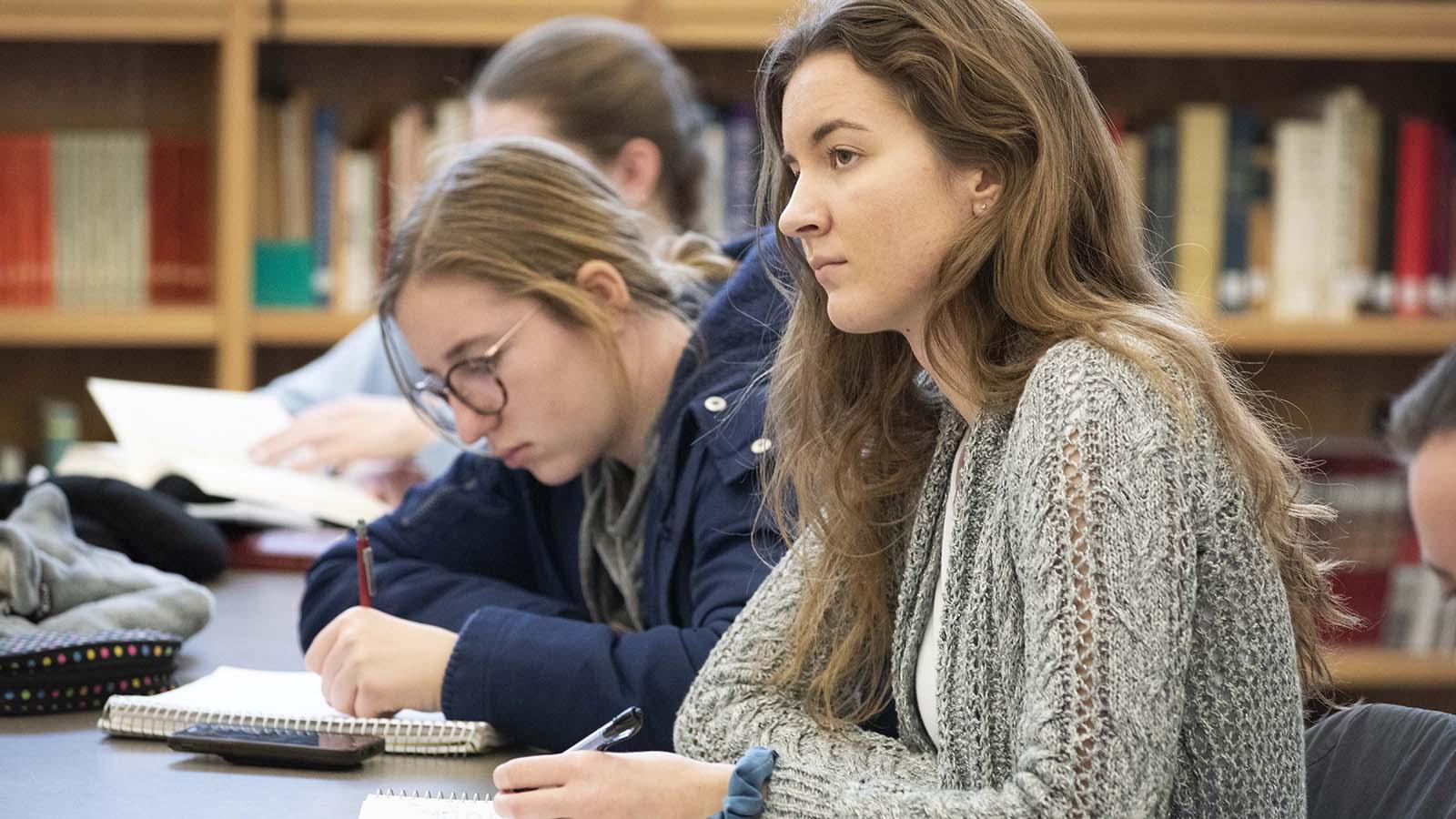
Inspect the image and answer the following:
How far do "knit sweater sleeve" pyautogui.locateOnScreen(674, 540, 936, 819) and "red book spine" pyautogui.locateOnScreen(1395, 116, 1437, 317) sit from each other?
6.72 feet

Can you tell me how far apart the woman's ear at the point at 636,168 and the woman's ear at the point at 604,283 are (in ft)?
2.25

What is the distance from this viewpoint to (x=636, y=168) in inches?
85.3

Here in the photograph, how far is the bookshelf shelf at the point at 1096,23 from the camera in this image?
279 cm

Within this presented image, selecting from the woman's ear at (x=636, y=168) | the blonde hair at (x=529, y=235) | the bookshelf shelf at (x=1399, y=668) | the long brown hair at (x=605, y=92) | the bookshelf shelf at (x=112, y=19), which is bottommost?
the bookshelf shelf at (x=1399, y=668)

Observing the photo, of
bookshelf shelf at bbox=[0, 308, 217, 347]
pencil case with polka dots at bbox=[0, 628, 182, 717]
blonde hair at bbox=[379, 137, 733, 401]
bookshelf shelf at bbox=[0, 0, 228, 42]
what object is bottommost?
pencil case with polka dots at bbox=[0, 628, 182, 717]

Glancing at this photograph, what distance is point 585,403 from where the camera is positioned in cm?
147

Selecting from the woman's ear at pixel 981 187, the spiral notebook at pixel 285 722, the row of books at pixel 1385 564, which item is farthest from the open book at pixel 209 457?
the row of books at pixel 1385 564

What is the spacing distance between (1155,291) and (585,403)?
A: 1.94ft

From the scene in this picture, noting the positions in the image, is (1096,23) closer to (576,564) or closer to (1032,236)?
(576,564)

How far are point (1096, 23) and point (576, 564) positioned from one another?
1664 millimetres

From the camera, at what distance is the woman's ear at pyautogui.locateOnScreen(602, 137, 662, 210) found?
216 centimetres

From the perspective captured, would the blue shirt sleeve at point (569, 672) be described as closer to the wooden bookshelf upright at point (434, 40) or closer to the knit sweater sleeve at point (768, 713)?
the knit sweater sleeve at point (768, 713)

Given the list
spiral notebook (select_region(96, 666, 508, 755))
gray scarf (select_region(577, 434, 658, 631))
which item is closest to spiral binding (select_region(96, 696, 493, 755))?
spiral notebook (select_region(96, 666, 508, 755))

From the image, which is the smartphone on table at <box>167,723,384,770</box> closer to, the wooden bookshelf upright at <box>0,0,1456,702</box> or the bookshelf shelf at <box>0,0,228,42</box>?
the wooden bookshelf upright at <box>0,0,1456,702</box>
